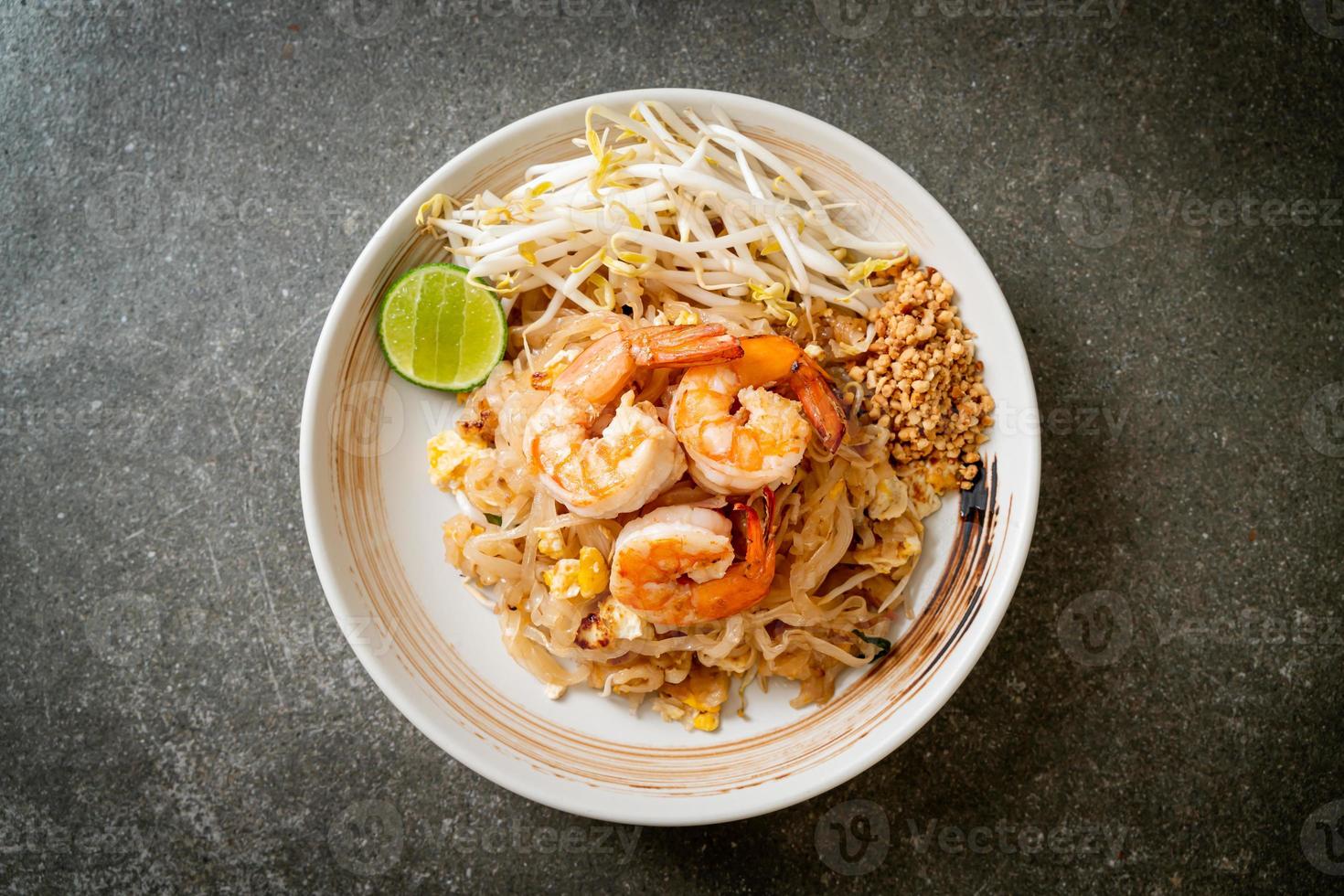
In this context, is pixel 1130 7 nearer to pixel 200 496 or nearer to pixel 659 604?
pixel 659 604

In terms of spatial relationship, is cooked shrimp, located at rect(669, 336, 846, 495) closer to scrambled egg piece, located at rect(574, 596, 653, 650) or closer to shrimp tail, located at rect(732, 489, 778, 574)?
shrimp tail, located at rect(732, 489, 778, 574)

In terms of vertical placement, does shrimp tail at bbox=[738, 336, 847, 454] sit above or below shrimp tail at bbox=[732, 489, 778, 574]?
above

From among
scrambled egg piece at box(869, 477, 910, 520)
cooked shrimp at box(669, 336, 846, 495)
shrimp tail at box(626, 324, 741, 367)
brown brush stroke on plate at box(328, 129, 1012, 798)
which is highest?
shrimp tail at box(626, 324, 741, 367)

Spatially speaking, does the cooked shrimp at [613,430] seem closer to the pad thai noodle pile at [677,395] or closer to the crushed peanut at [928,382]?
the pad thai noodle pile at [677,395]

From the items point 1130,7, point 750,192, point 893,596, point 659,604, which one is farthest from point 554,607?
point 1130,7

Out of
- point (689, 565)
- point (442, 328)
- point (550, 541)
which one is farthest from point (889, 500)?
point (442, 328)

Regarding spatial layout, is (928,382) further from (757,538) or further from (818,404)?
(757,538)

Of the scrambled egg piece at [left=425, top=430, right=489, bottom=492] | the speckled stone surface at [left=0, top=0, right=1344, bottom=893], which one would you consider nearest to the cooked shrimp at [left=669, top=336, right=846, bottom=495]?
the scrambled egg piece at [left=425, top=430, right=489, bottom=492]
